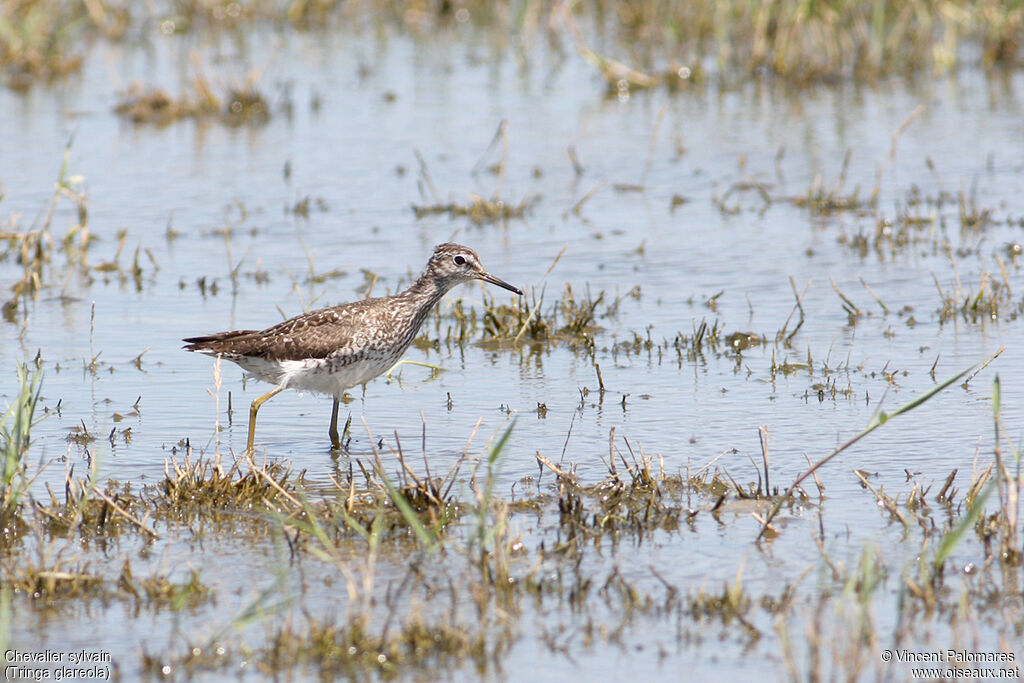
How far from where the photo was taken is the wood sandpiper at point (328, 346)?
8.46m

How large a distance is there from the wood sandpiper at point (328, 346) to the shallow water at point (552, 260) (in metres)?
0.33

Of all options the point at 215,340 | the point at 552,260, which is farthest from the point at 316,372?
the point at 552,260

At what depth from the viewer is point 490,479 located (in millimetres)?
5734

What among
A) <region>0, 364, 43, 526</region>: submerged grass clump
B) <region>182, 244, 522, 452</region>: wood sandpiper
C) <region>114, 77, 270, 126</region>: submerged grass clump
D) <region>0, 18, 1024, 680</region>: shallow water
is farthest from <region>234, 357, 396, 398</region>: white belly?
<region>114, 77, 270, 126</region>: submerged grass clump

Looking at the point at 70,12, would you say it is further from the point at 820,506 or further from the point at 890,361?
the point at 820,506

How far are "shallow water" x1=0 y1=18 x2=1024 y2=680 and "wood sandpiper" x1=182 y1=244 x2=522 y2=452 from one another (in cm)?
33

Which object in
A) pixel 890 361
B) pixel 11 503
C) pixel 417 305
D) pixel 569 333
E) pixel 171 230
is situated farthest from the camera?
pixel 171 230

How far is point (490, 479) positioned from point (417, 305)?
3.31 meters

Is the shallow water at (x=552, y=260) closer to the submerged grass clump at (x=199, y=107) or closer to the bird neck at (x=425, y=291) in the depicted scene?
the submerged grass clump at (x=199, y=107)

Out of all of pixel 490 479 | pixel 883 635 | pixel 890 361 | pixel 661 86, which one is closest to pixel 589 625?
pixel 490 479

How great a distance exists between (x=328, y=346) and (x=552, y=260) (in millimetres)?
4612

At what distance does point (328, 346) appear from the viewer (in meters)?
8.45

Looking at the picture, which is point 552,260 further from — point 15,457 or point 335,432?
point 15,457

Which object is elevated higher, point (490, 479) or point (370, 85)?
point (370, 85)
